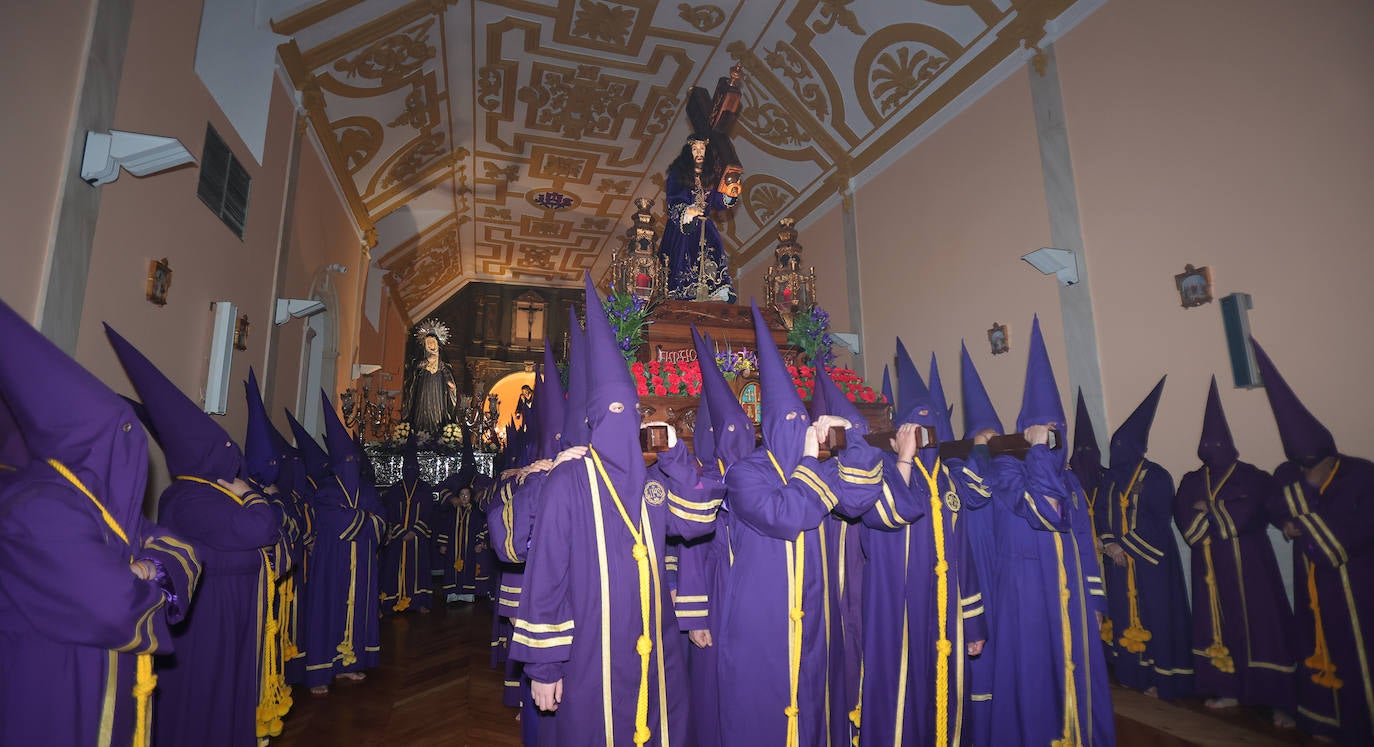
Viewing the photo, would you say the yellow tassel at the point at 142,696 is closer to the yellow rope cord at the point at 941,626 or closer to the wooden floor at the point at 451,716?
the wooden floor at the point at 451,716

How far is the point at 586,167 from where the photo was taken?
1117 centimetres

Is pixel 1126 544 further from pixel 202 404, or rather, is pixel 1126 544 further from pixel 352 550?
pixel 202 404

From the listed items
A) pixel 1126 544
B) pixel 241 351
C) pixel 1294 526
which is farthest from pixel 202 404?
pixel 1294 526

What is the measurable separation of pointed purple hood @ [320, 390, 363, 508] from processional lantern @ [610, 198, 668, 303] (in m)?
2.60

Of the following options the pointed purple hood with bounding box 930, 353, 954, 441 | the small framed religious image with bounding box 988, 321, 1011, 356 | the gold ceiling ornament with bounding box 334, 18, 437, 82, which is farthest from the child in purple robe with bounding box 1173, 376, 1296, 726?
the gold ceiling ornament with bounding box 334, 18, 437, 82

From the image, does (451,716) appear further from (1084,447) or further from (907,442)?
(1084,447)

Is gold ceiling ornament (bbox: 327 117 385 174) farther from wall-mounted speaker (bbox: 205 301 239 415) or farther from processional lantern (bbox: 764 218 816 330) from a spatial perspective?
processional lantern (bbox: 764 218 816 330)

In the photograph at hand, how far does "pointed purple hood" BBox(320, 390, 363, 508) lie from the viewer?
17.5 ft

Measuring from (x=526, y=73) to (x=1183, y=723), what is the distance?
948 cm

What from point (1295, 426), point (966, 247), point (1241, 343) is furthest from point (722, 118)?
point (1295, 426)

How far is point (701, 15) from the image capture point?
306 inches

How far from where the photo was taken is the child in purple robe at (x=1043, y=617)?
10.4 ft

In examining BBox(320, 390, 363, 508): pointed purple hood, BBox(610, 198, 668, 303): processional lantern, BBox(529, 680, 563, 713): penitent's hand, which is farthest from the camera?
BBox(610, 198, 668, 303): processional lantern

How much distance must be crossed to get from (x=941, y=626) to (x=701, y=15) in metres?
7.38
